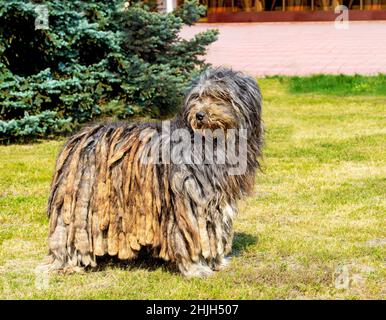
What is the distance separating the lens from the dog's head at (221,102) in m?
5.53

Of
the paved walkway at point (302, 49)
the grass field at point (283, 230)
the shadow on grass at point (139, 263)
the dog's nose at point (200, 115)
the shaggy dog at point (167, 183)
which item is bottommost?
the grass field at point (283, 230)

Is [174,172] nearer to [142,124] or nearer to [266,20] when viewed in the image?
[142,124]

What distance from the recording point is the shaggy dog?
5594mm

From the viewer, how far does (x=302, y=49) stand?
21.1m

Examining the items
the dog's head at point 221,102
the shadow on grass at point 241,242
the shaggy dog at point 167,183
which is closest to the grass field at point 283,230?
the shadow on grass at point 241,242

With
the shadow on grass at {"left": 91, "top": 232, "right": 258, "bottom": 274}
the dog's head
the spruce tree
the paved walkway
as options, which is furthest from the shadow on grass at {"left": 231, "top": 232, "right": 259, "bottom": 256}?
the paved walkway

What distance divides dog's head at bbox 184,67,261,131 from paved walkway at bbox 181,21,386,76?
11490 millimetres

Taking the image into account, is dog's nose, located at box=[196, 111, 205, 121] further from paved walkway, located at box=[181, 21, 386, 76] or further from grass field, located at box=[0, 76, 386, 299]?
paved walkway, located at box=[181, 21, 386, 76]

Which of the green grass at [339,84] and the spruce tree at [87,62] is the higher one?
the spruce tree at [87,62]

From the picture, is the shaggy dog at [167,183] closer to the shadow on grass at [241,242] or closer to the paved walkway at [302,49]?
the shadow on grass at [241,242]

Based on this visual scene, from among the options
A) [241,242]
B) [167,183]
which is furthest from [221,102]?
[241,242]

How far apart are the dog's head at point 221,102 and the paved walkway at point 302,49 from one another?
1149 centimetres

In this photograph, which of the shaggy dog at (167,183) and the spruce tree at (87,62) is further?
the spruce tree at (87,62)

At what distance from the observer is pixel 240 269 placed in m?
5.98
